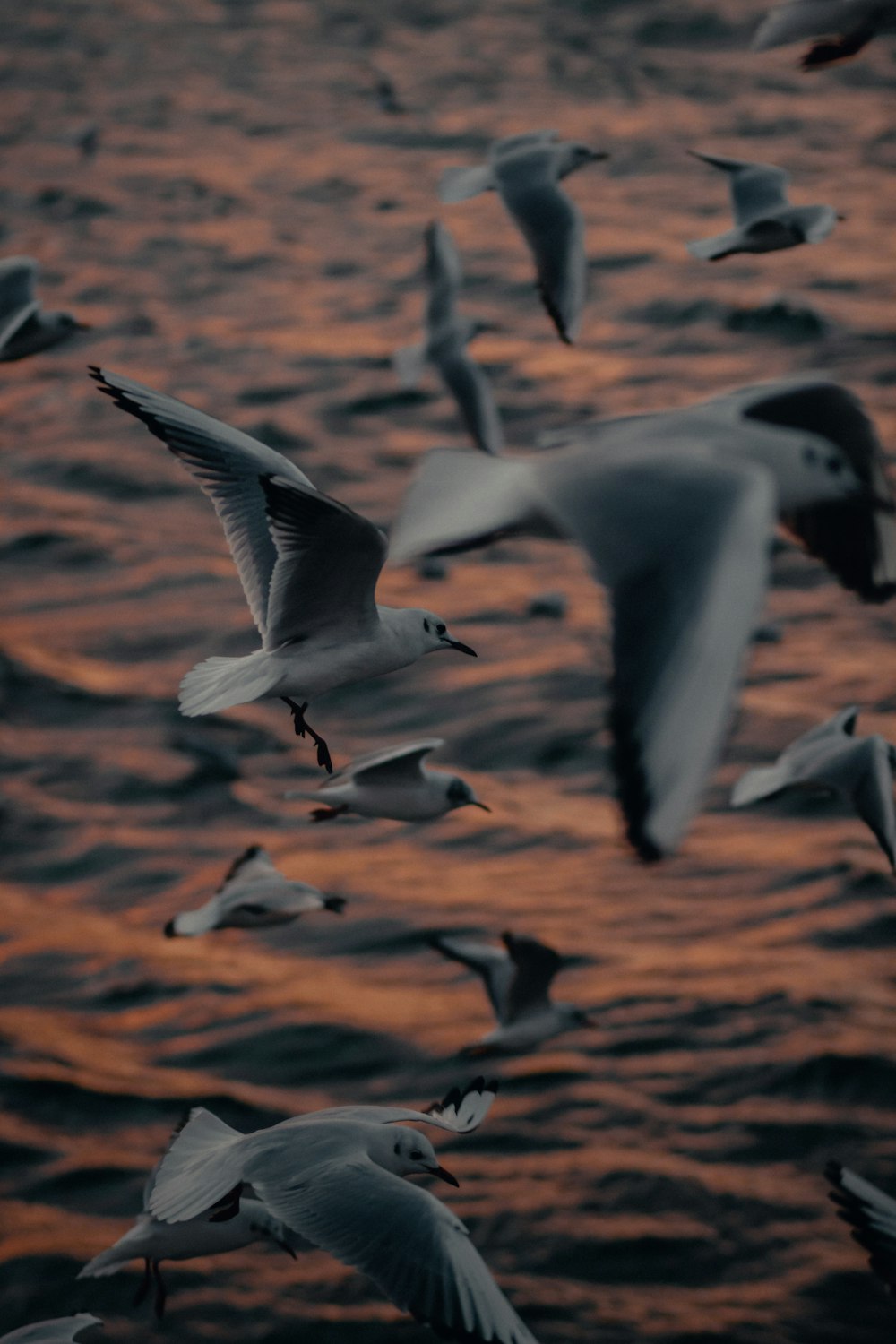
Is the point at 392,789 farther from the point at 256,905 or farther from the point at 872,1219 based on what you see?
the point at 872,1219

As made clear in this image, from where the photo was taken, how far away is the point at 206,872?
37.1ft

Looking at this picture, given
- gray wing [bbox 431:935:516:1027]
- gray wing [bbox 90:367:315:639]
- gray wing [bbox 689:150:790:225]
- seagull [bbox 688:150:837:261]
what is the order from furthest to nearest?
gray wing [bbox 431:935:516:1027]
gray wing [bbox 689:150:790:225]
seagull [bbox 688:150:837:261]
gray wing [bbox 90:367:315:639]

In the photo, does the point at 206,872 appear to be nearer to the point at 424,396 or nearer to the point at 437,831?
the point at 437,831

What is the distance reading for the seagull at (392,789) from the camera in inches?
260

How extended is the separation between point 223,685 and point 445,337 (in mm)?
5329

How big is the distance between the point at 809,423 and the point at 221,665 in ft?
5.69

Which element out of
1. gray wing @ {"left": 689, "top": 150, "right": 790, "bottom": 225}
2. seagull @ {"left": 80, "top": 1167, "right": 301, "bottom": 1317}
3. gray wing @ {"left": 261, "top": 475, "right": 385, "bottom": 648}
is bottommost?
seagull @ {"left": 80, "top": 1167, "right": 301, "bottom": 1317}

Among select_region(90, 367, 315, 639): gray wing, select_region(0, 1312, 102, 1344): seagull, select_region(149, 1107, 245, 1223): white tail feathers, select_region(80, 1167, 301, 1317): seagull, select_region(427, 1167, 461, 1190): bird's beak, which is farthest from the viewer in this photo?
select_region(80, 1167, 301, 1317): seagull

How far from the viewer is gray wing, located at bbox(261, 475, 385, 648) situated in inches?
187

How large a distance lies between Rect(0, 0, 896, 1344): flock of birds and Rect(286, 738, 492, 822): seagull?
1 cm

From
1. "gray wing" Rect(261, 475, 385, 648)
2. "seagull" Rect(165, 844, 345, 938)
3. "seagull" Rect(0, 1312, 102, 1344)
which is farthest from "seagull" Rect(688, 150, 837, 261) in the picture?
"seagull" Rect(0, 1312, 102, 1344)

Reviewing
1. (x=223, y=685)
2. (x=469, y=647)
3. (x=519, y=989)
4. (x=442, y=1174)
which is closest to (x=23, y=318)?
(x=469, y=647)

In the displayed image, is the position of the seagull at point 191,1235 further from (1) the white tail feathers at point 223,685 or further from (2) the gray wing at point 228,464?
(2) the gray wing at point 228,464

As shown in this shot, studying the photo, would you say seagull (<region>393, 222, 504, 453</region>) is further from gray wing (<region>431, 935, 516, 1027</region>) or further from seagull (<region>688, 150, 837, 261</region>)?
gray wing (<region>431, 935, 516, 1027</region>)
